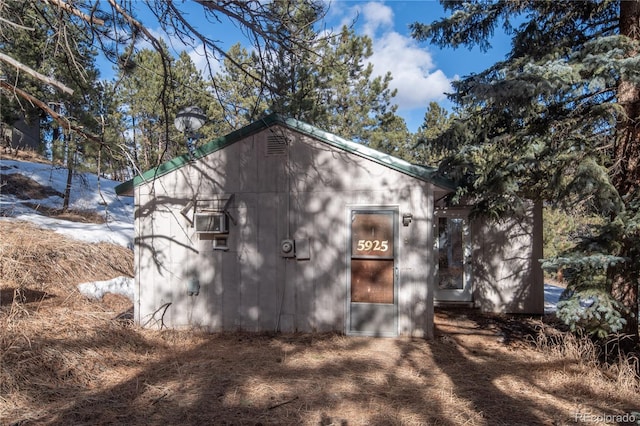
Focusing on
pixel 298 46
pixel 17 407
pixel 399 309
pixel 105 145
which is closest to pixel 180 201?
pixel 105 145

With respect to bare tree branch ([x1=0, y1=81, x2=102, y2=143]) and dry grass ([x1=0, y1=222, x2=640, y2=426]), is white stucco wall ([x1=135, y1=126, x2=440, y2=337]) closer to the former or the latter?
dry grass ([x1=0, y1=222, x2=640, y2=426])

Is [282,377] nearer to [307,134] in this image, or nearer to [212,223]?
[212,223]

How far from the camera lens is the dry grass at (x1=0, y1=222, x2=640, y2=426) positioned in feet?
10.1

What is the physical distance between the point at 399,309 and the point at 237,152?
10.9ft

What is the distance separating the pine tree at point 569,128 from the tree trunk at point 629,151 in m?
0.01

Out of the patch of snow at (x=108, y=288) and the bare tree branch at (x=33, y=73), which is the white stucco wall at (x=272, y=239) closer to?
the patch of snow at (x=108, y=288)

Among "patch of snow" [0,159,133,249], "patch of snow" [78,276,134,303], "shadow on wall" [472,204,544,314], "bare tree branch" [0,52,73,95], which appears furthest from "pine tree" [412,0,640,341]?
"patch of snow" [78,276,134,303]

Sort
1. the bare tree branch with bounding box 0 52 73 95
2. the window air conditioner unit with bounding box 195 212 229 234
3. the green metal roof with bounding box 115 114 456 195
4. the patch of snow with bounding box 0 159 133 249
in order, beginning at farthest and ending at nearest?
the patch of snow with bounding box 0 159 133 249, the window air conditioner unit with bounding box 195 212 229 234, the green metal roof with bounding box 115 114 456 195, the bare tree branch with bounding box 0 52 73 95

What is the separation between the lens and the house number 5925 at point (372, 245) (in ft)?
17.5

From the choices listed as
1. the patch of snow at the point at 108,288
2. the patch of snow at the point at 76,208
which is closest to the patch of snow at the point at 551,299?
the patch of snow at the point at 108,288

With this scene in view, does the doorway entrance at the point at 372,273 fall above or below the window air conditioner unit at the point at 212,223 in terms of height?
below

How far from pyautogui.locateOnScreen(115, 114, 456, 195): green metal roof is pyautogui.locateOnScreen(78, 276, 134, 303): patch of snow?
2290mm

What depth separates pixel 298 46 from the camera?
457 centimetres

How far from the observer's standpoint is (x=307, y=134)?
18.2 feet
